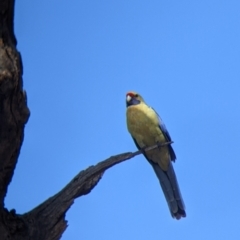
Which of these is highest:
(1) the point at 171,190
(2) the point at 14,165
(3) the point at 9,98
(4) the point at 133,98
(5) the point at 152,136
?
(4) the point at 133,98

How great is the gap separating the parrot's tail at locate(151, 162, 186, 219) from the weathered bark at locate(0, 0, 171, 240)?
1400mm

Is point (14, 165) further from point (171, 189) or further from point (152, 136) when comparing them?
point (152, 136)

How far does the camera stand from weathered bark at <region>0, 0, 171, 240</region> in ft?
9.87

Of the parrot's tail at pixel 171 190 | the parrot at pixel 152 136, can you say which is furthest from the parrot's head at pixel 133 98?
the parrot's tail at pixel 171 190

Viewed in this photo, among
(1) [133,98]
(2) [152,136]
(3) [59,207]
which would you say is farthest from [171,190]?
(3) [59,207]

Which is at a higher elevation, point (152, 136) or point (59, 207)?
point (152, 136)

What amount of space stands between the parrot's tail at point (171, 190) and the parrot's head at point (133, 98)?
828 millimetres

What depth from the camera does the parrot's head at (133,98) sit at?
19.6 feet

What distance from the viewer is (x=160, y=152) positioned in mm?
5562

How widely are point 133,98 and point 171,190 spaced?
1.44 meters

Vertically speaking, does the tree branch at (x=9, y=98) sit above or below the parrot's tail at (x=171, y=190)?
below

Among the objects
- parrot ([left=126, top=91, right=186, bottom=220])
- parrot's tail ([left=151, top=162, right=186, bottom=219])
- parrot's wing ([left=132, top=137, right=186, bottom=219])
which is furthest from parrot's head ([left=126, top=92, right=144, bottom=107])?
parrot's tail ([left=151, top=162, right=186, bottom=219])

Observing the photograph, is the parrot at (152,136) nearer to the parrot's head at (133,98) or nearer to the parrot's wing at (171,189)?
the parrot's wing at (171,189)

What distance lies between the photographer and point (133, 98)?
6.09m
